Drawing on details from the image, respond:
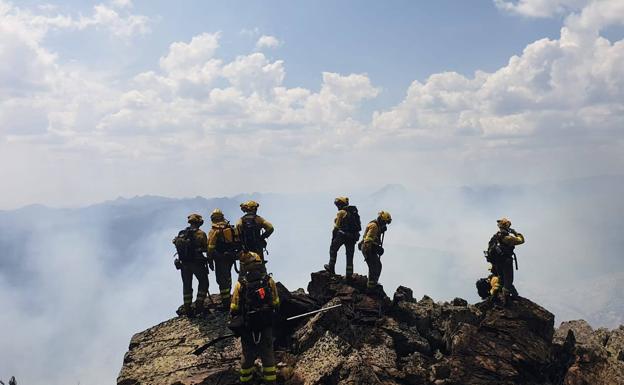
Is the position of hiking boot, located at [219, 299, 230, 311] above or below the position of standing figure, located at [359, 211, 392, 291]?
below

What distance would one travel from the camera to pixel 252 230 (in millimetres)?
17422

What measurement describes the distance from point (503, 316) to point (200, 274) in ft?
37.9

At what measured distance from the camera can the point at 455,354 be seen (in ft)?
46.3

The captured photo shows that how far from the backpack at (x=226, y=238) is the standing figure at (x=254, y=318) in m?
4.61

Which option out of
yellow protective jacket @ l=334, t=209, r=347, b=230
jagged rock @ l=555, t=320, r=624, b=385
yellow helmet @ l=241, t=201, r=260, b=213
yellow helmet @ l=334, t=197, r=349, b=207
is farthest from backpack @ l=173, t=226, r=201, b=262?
jagged rock @ l=555, t=320, r=624, b=385

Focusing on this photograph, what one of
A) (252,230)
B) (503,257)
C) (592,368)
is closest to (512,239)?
(503,257)

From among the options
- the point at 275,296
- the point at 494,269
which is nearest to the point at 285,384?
the point at 275,296

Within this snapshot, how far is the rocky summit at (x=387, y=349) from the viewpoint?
13086 millimetres

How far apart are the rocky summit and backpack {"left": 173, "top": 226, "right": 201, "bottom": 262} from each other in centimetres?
252

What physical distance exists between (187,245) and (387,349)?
8414 mm

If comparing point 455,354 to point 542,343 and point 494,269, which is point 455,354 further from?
point 494,269

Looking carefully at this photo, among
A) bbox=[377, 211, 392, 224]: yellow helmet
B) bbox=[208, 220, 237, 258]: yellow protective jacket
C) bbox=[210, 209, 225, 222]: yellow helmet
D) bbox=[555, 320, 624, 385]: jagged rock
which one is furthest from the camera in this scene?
bbox=[377, 211, 392, 224]: yellow helmet

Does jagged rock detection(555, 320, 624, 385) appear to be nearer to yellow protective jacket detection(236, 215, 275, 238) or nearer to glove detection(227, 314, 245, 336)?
glove detection(227, 314, 245, 336)

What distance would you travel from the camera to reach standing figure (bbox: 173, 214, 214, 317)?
17.1 meters
